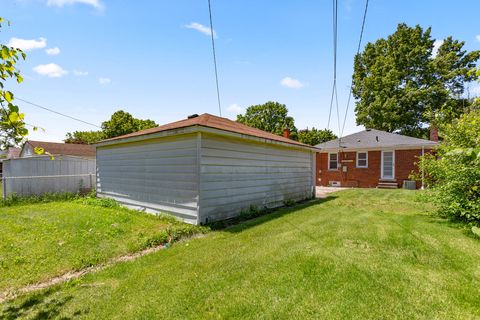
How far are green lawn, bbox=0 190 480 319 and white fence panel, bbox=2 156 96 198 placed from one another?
9.38 metres

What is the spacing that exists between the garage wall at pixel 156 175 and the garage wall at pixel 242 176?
37 cm

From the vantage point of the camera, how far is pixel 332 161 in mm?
18391

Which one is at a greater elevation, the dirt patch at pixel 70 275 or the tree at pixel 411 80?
the tree at pixel 411 80

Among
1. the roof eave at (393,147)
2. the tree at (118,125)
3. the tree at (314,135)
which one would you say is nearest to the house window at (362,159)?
the roof eave at (393,147)

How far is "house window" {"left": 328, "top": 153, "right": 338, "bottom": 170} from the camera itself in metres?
18.2

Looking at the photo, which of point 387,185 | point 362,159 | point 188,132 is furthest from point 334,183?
point 188,132

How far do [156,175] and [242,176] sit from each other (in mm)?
2602

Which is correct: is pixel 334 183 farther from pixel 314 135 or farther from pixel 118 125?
pixel 118 125

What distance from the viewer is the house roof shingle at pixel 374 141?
15.3 metres

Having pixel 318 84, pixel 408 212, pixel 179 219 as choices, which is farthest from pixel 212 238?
pixel 318 84

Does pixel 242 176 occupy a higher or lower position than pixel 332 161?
lower

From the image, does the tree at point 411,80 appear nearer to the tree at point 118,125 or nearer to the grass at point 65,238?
the grass at point 65,238

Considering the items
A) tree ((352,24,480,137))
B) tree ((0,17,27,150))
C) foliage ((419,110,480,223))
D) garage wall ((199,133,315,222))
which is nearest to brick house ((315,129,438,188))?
→ garage wall ((199,133,315,222))

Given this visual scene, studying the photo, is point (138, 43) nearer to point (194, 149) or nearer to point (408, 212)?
point (194, 149)
